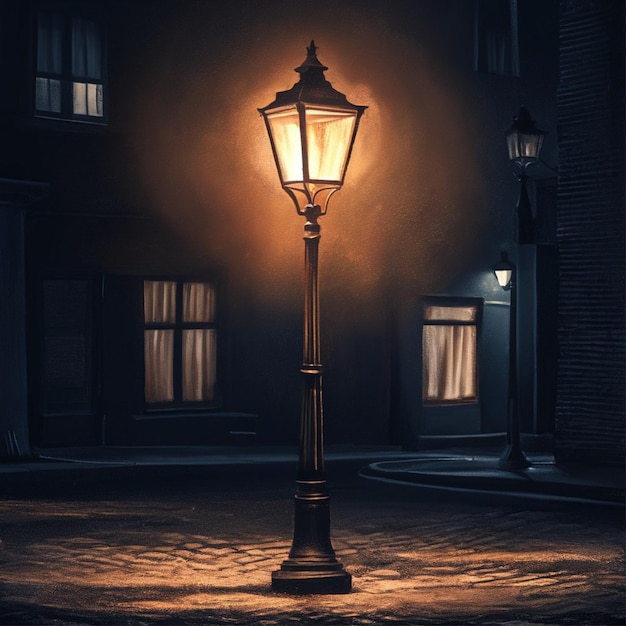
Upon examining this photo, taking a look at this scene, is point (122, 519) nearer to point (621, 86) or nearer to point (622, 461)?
point (622, 461)

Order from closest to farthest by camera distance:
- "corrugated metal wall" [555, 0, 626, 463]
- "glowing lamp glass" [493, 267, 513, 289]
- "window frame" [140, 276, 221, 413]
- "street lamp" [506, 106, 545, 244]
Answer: "street lamp" [506, 106, 545, 244], "corrugated metal wall" [555, 0, 626, 463], "glowing lamp glass" [493, 267, 513, 289], "window frame" [140, 276, 221, 413]

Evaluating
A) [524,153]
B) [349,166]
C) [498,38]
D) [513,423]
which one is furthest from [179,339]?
[498,38]

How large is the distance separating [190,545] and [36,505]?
10.4 ft

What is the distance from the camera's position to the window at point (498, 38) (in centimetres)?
2372

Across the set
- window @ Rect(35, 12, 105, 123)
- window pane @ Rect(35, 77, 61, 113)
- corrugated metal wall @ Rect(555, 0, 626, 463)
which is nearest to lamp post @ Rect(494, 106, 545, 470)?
corrugated metal wall @ Rect(555, 0, 626, 463)

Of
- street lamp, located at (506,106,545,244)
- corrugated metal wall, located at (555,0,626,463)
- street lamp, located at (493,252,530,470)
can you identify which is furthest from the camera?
street lamp, located at (493,252,530,470)

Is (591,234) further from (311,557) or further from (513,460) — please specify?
(311,557)

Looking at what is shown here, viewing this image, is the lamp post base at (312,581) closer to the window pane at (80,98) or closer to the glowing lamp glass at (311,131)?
the glowing lamp glass at (311,131)

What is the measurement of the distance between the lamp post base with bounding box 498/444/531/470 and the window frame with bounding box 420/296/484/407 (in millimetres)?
4470

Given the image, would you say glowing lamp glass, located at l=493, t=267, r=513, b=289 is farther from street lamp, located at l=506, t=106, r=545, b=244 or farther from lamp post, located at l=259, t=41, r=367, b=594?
lamp post, located at l=259, t=41, r=367, b=594

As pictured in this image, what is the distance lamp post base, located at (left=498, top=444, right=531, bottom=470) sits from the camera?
59.4 feet

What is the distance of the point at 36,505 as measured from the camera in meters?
14.5

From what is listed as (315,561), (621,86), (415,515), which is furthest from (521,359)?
(315,561)

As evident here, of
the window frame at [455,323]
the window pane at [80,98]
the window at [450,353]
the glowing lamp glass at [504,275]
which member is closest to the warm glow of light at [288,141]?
the glowing lamp glass at [504,275]
